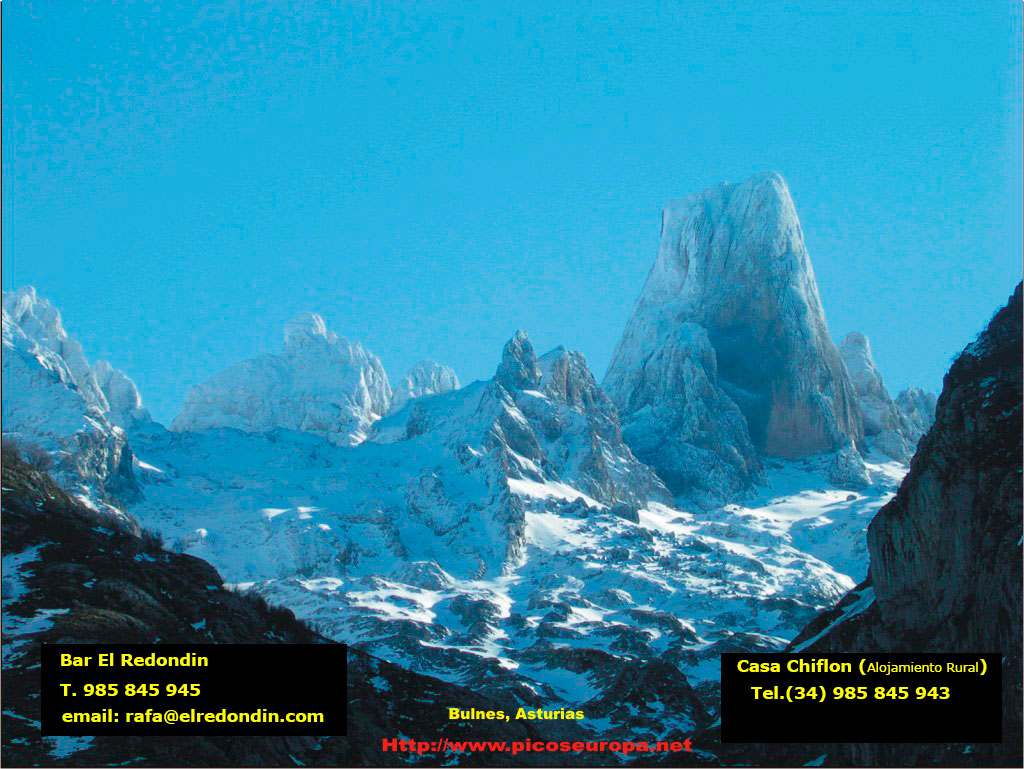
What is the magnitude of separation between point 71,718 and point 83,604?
1280 cm

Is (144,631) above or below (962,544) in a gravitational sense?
below

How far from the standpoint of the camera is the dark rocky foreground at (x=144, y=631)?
7138 centimetres

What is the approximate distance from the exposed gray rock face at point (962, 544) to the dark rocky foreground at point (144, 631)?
24.3 m

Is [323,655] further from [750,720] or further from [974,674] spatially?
[974,674]

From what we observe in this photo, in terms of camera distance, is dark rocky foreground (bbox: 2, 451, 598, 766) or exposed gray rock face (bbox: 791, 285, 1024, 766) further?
exposed gray rock face (bbox: 791, 285, 1024, 766)

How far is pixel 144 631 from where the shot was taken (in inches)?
3248

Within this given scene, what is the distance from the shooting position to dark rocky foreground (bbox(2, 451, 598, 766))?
71375 millimetres

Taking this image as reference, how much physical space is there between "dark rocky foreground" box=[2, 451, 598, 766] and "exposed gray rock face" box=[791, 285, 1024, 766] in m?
24.3

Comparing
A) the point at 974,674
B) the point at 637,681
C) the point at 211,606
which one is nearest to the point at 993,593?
the point at 974,674

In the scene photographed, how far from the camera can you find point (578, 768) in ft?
338

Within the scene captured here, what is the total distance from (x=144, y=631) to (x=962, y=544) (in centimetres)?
4339

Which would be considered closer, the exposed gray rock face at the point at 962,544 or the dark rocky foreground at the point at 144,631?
the dark rocky foreground at the point at 144,631

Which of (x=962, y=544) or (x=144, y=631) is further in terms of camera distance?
(x=962, y=544)

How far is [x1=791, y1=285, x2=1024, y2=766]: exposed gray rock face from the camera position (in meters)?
80.2
